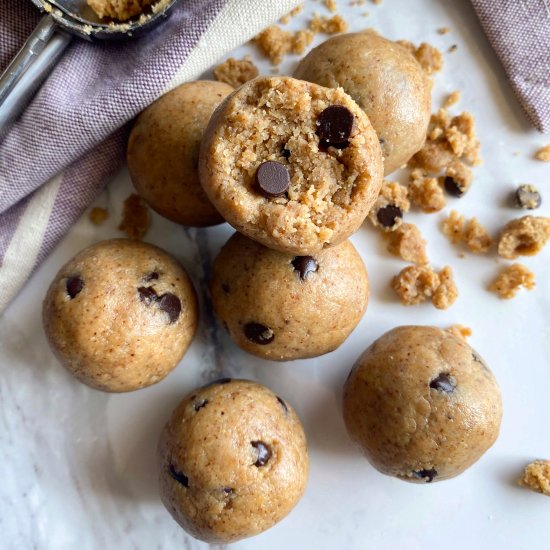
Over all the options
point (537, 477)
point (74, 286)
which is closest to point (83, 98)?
point (74, 286)

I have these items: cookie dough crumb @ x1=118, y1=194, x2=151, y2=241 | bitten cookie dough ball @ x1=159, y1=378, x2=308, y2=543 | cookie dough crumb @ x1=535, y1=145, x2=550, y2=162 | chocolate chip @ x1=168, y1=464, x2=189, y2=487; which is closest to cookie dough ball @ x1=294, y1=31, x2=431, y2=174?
cookie dough crumb @ x1=535, y1=145, x2=550, y2=162

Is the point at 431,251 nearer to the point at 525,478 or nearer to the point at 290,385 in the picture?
the point at 290,385

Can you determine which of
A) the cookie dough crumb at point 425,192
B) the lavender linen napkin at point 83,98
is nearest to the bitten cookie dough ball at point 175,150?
the lavender linen napkin at point 83,98

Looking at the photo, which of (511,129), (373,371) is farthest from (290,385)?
(511,129)

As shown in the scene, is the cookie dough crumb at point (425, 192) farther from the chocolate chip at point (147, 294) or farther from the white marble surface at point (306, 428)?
the chocolate chip at point (147, 294)

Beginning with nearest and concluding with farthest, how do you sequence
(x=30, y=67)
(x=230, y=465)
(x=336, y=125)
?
(x=336, y=125) → (x=230, y=465) → (x=30, y=67)

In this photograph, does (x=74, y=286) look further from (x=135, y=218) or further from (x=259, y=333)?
(x=259, y=333)

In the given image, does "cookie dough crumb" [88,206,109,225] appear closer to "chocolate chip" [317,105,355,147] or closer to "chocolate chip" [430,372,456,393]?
"chocolate chip" [317,105,355,147]
